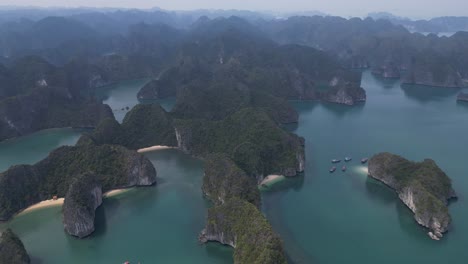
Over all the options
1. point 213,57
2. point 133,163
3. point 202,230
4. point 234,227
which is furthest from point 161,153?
point 213,57

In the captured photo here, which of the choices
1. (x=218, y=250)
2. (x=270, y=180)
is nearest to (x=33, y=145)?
(x=270, y=180)

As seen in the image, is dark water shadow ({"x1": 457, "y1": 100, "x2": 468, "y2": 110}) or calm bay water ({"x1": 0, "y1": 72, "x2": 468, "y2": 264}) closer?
calm bay water ({"x1": 0, "y1": 72, "x2": 468, "y2": 264})

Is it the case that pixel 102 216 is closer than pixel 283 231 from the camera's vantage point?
No

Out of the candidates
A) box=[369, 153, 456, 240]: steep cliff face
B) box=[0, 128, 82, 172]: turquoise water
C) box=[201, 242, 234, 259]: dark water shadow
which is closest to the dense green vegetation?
box=[0, 128, 82, 172]: turquoise water

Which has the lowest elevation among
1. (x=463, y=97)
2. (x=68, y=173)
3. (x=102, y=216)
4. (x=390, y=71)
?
(x=390, y=71)

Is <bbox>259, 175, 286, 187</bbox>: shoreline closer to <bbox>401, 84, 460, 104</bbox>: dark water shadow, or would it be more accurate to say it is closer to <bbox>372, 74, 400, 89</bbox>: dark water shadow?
<bbox>401, 84, 460, 104</bbox>: dark water shadow

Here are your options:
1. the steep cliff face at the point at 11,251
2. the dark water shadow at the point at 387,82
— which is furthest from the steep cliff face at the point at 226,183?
the dark water shadow at the point at 387,82

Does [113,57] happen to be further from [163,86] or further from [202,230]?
[202,230]

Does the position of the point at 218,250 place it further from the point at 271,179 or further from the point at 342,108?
the point at 342,108
